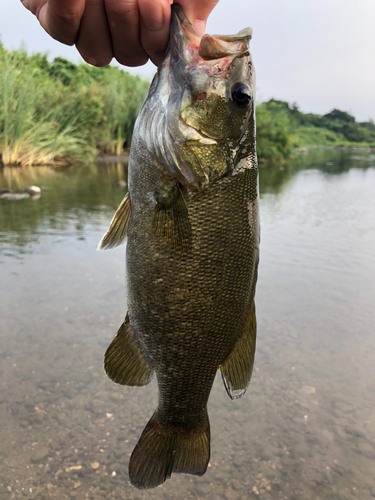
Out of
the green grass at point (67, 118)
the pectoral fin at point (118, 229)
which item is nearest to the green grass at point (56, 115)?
the green grass at point (67, 118)

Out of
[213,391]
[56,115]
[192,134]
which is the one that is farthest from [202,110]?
[56,115]

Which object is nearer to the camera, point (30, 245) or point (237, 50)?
point (237, 50)

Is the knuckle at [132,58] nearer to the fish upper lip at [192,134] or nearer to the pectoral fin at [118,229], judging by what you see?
the fish upper lip at [192,134]

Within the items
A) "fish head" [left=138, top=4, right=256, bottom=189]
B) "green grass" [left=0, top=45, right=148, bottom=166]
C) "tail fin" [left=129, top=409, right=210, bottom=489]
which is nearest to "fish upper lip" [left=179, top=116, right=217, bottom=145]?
"fish head" [left=138, top=4, right=256, bottom=189]

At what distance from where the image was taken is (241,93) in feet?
5.85

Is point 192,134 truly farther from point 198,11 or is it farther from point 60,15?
point 60,15

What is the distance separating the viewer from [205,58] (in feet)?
5.76

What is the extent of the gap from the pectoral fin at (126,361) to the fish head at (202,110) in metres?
0.81

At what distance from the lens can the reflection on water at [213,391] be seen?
10.4 feet

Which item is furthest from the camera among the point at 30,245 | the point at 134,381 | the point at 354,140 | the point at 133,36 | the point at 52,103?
the point at 354,140

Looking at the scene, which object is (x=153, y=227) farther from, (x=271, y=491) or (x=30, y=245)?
(x=30, y=245)

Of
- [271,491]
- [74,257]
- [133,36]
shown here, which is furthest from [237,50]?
[74,257]

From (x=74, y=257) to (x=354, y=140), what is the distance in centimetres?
10943

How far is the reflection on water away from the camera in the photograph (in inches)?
125
